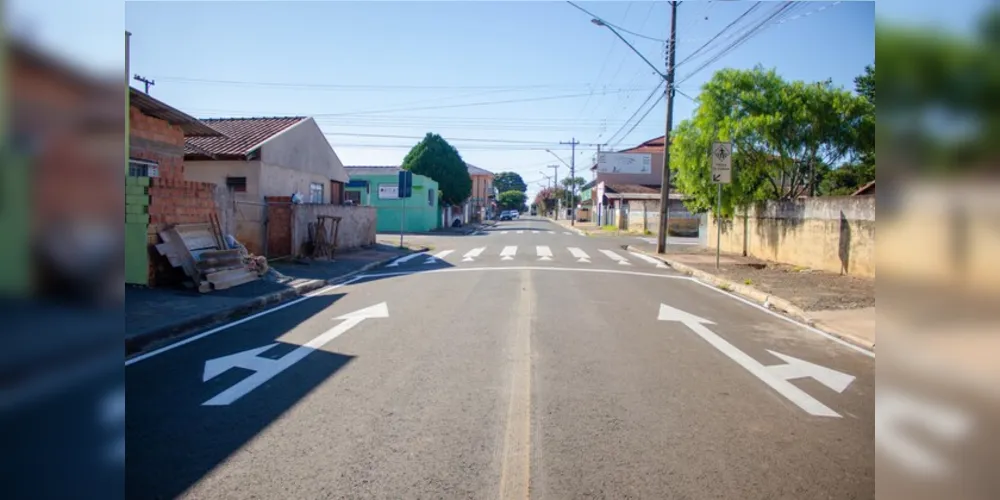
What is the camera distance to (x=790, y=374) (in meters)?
6.31

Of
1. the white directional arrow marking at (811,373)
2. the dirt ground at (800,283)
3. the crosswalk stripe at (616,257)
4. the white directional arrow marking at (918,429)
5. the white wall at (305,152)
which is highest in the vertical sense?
the white wall at (305,152)

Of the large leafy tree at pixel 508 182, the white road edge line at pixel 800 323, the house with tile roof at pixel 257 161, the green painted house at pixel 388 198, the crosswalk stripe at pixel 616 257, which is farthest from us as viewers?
the large leafy tree at pixel 508 182

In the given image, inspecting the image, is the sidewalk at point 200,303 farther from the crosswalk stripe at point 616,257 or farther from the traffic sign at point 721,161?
the traffic sign at point 721,161

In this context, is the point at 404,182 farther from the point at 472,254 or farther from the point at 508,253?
the point at 508,253

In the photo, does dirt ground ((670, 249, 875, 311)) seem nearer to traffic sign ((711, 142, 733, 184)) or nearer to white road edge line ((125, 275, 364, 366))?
traffic sign ((711, 142, 733, 184))

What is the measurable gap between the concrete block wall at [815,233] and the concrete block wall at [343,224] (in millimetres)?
14586

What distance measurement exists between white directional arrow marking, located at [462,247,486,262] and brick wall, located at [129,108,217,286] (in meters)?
8.75

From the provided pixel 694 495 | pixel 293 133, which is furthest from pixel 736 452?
pixel 293 133

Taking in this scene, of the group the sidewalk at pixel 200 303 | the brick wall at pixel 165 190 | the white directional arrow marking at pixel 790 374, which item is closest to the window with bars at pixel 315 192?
the brick wall at pixel 165 190

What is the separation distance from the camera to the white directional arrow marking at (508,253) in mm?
21062

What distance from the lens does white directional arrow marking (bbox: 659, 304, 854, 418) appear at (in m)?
5.25

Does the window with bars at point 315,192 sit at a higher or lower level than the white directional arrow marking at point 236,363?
higher

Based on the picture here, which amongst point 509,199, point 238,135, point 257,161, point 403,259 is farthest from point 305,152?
point 509,199

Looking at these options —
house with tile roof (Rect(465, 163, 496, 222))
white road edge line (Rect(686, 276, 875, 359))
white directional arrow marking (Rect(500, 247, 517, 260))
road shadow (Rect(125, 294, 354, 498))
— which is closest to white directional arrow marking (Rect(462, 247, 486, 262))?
white directional arrow marking (Rect(500, 247, 517, 260))
